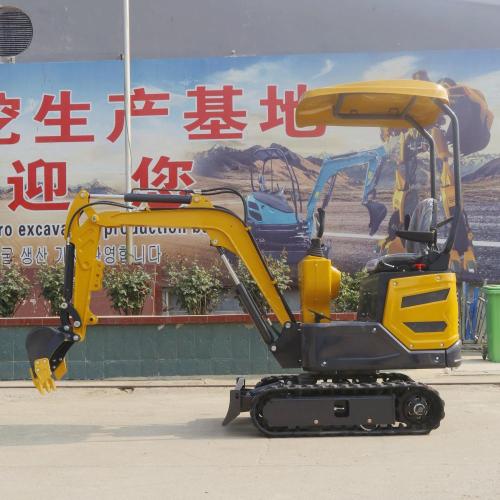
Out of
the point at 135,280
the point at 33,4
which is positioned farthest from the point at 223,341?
the point at 33,4

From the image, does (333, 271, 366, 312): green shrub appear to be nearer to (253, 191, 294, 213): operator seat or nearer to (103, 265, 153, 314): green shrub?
(103, 265, 153, 314): green shrub

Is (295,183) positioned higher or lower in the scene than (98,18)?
lower

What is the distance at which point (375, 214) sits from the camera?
15.0m

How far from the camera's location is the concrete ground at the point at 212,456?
5.83 m

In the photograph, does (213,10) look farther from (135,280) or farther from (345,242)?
(135,280)

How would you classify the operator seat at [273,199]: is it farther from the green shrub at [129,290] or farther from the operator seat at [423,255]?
the operator seat at [423,255]

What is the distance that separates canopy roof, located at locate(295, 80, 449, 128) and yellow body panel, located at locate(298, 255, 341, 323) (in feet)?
4.87

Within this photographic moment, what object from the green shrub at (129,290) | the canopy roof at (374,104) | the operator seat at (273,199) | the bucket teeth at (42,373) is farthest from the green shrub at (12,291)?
the canopy roof at (374,104)

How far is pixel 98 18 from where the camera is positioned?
15.6m

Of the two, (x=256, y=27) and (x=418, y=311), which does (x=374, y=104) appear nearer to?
(x=418, y=311)

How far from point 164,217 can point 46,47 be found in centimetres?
864

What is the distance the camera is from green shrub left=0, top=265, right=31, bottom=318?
1193 centimetres

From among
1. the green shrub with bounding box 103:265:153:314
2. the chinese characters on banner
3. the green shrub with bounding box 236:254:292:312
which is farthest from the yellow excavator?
the chinese characters on banner

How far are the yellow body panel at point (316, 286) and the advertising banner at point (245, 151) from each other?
670 centimetres
